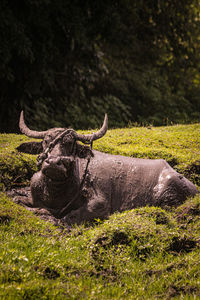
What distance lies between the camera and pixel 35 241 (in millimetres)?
4570

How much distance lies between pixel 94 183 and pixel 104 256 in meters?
1.57

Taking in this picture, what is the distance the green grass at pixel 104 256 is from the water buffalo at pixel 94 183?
12.0 inches

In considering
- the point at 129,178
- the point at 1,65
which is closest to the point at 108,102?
the point at 1,65

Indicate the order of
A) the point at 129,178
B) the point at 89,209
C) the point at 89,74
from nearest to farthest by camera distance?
the point at 89,209 → the point at 129,178 → the point at 89,74

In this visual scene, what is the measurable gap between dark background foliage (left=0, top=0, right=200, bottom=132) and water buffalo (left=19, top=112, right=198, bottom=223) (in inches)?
270

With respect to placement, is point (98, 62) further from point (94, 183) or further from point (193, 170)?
point (94, 183)

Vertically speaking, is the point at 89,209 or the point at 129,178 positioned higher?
the point at 129,178

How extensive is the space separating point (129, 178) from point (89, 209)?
852 millimetres

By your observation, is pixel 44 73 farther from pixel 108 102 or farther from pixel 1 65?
pixel 108 102

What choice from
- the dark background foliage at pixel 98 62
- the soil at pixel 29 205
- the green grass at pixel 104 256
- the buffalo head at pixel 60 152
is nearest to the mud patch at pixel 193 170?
the green grass at pixel 104 256

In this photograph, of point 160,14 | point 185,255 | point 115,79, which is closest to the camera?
point 185,255

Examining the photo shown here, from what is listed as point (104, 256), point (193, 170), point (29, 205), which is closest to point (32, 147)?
point (29, 205)

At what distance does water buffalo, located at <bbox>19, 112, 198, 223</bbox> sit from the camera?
17.7 feet

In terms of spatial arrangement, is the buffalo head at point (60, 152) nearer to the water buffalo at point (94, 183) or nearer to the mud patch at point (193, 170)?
the water buffalo at point (94, 183)
